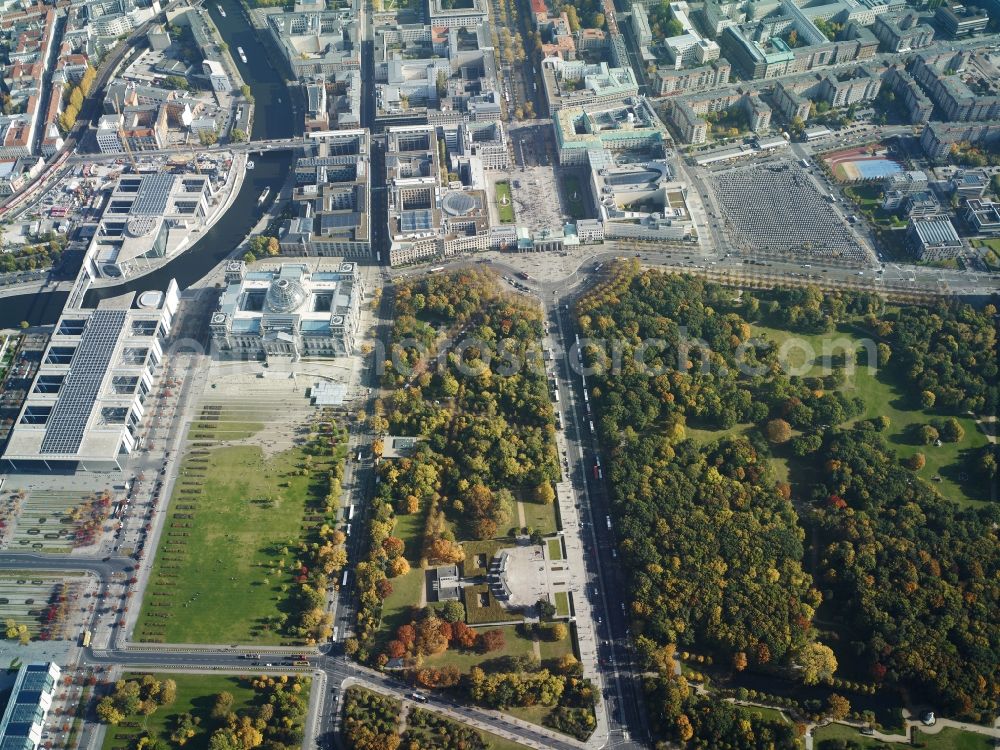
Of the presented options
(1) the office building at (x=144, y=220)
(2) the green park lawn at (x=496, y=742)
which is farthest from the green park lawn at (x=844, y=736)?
(1) the office building at (x=144, y=220)

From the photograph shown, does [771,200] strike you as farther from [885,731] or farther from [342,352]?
[885,731]

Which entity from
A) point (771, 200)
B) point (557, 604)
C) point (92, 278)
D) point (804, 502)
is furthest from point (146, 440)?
point (771, 200)

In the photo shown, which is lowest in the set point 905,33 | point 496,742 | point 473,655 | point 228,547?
point 496,742

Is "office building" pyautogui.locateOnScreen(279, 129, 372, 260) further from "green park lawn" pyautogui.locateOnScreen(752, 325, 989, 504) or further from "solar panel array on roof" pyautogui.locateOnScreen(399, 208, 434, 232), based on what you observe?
"green park lawn" pyautogui.locateOnScreen(752, 325, 989, 504)

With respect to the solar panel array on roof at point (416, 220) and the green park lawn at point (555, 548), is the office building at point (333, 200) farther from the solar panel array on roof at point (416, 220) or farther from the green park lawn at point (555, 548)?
the green park lawn at point (555, 548)

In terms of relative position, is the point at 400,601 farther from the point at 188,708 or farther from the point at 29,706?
the point at 29,706

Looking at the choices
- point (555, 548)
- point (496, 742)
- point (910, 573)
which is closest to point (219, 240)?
point (555, 548)
